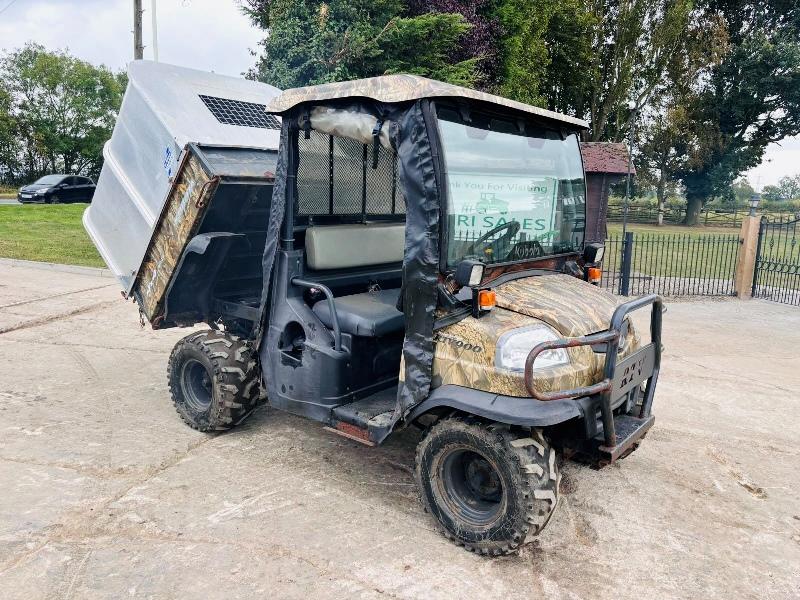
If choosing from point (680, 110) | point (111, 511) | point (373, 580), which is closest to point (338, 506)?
point (373, 580)

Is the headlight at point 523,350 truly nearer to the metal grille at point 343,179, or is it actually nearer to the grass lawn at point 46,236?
the metal grille at point 343,179

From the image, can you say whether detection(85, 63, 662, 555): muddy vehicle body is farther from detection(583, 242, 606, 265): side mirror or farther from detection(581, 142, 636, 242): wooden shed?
detection(581, 142, 636, 242): wooden shed

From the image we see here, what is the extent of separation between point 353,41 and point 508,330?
11.5m

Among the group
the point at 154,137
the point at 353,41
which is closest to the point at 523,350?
the point at 154,137

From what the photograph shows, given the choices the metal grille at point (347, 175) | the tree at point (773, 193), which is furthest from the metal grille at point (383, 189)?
the tree at point (773, 193)

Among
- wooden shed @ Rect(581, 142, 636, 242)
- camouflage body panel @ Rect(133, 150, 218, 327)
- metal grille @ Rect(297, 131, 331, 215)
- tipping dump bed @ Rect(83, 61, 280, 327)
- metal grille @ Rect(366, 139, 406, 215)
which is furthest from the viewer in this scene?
wooden shed @ Rect(581, 142, 636, 242)

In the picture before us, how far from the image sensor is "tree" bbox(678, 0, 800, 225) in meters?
29.2

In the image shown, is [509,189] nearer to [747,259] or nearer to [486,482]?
[486,482]

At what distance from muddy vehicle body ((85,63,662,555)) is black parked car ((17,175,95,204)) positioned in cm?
2393

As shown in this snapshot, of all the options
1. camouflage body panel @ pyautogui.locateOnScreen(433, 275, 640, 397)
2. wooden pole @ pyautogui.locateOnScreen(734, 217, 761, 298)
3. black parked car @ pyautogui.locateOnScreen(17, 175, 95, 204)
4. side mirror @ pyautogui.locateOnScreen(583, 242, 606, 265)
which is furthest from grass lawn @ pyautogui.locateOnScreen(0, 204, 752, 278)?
camouflage body panel @ pyautogui.locateOnScreen(433, 275, 640, 397)

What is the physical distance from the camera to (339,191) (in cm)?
471

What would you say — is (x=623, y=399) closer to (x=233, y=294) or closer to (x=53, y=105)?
(x=233, y=294)

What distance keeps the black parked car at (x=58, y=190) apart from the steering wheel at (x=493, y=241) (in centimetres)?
2615

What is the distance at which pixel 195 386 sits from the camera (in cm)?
507
